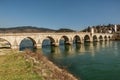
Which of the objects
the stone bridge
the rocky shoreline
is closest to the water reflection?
the stone bridge

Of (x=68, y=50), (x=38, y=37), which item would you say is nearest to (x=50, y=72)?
(x=68, y=50)

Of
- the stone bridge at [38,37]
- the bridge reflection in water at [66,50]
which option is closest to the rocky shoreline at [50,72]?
the bridge reflection in water at [66,50]

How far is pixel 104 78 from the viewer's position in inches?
1310

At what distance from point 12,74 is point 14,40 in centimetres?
6530

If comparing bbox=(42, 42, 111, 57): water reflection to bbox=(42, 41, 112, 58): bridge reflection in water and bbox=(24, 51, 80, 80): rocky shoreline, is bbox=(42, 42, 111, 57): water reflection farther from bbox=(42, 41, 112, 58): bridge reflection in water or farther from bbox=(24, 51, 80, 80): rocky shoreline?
bbox=(24, 51, 80, 80): rocky shoreline

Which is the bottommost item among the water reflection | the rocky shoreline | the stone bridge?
the water reflection

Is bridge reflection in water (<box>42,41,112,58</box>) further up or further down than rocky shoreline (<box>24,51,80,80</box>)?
further down

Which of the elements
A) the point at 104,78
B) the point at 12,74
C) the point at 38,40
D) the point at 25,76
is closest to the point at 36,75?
the point at 25,76

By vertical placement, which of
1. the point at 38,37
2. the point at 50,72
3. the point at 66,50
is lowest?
the point at 66,50

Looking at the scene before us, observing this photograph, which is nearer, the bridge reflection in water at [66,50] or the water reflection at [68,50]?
the bridge reflection in water at [66,50]

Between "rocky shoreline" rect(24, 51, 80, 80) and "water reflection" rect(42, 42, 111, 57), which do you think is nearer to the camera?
"rocky shoreline" rect(24, 51, 80, 80)

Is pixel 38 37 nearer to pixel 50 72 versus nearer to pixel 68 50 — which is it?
pixel 68 50

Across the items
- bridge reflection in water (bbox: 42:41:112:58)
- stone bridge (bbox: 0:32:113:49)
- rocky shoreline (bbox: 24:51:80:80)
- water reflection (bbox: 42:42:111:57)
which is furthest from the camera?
stone bridge (bbox: 0:32:113:49)

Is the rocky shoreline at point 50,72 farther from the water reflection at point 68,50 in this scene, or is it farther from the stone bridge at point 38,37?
the stone bridge at point 38,37
